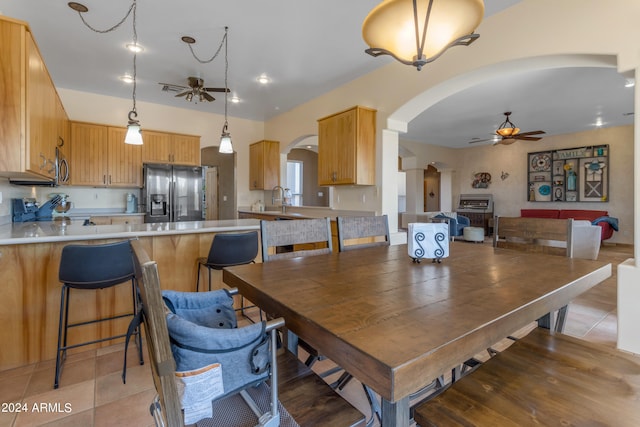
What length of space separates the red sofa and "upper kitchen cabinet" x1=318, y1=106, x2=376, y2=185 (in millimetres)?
5854

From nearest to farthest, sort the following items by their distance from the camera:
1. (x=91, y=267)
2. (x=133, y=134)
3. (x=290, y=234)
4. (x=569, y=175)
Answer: (x=290, y=234), (x=91, y=267), (x=133, y=134), (x=569, y=175)

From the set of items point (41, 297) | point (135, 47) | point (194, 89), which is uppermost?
point (135, 47)

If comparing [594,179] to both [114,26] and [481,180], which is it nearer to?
[481,180]

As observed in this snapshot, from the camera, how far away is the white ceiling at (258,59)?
2.78 m

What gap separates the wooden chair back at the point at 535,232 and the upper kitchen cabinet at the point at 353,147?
2.03 meters

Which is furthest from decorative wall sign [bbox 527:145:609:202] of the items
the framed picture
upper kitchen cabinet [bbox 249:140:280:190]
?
upper kitchen cabinet [bbox 249:140:280:190]

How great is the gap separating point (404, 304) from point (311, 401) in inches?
17.1

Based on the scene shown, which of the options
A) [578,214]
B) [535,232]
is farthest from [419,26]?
[578,214]

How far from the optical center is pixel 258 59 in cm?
374

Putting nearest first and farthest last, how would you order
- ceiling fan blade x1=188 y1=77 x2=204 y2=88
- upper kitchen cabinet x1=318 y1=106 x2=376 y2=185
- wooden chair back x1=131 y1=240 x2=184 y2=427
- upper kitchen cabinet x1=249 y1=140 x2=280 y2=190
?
wooden chair back x1=131 y1=240 x2=184 y2=427 → upper kitchen cabinet x1=318 y1=106 x2=376 y2=185 → ceiling fan blade x1=188 y1=77 x2=204 y2=88 → upper kitchen cabinet x1=249 y1=140 x2=280 y2=190

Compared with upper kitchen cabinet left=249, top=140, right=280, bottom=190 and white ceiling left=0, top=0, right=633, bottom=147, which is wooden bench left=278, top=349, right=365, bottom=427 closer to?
white ceiling left=0, top=0, right=633, bottom=147

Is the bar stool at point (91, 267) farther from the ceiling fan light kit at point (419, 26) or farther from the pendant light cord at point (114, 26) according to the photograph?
the pendant light cord at point (114, 26)

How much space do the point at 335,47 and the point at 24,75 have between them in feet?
8.91

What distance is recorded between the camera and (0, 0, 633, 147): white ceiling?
2.78 metres
